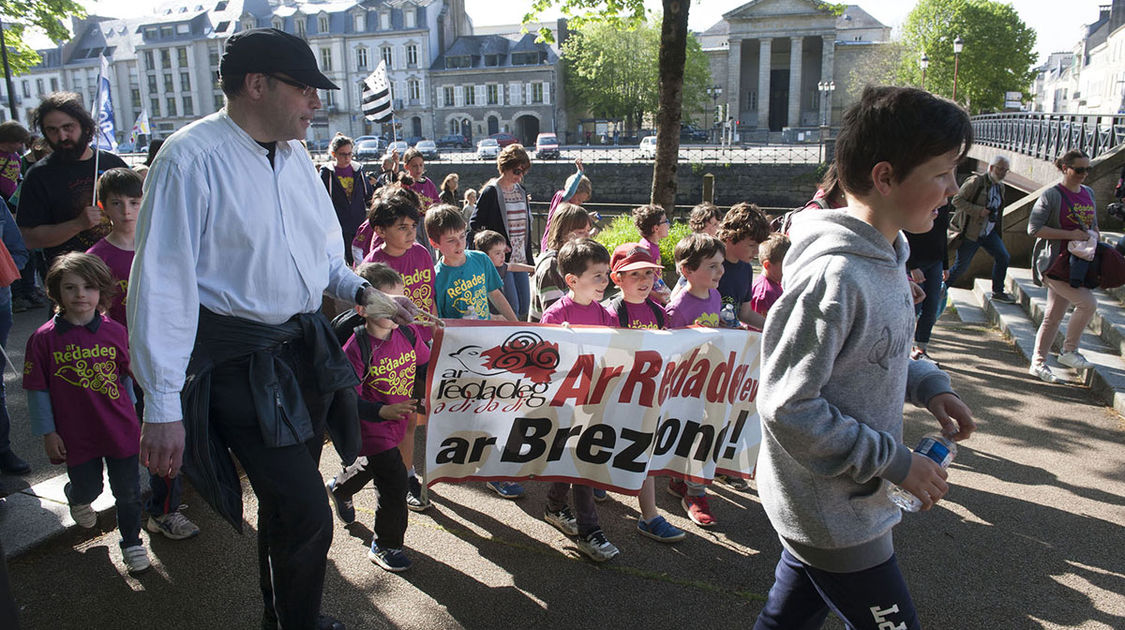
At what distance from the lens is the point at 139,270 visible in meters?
2.18

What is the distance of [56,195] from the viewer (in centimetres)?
462

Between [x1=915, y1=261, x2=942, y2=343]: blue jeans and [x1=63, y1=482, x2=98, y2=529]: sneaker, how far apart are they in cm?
648

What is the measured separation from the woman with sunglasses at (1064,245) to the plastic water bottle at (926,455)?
5.86 meters

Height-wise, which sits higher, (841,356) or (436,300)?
(841,356)

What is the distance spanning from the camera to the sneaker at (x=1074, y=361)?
21.7 feet

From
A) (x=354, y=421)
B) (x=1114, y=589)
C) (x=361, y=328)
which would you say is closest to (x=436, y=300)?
(x=361, y=328)

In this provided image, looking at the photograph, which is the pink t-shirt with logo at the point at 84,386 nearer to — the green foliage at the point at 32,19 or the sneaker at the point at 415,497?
the sneaker at the point at 415,497

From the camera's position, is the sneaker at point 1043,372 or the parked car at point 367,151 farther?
the parked car at point 367,151

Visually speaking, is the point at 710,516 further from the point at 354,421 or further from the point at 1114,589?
the point at 354,421

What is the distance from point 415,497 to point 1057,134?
740 inches

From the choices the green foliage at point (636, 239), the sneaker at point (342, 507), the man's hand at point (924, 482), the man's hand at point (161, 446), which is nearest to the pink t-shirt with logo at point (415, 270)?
the sneaker at point (342, 507)

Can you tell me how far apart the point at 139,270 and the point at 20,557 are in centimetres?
237

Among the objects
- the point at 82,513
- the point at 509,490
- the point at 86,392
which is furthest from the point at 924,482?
the point at 82,513

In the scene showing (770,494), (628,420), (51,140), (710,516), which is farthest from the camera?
(51,140)
